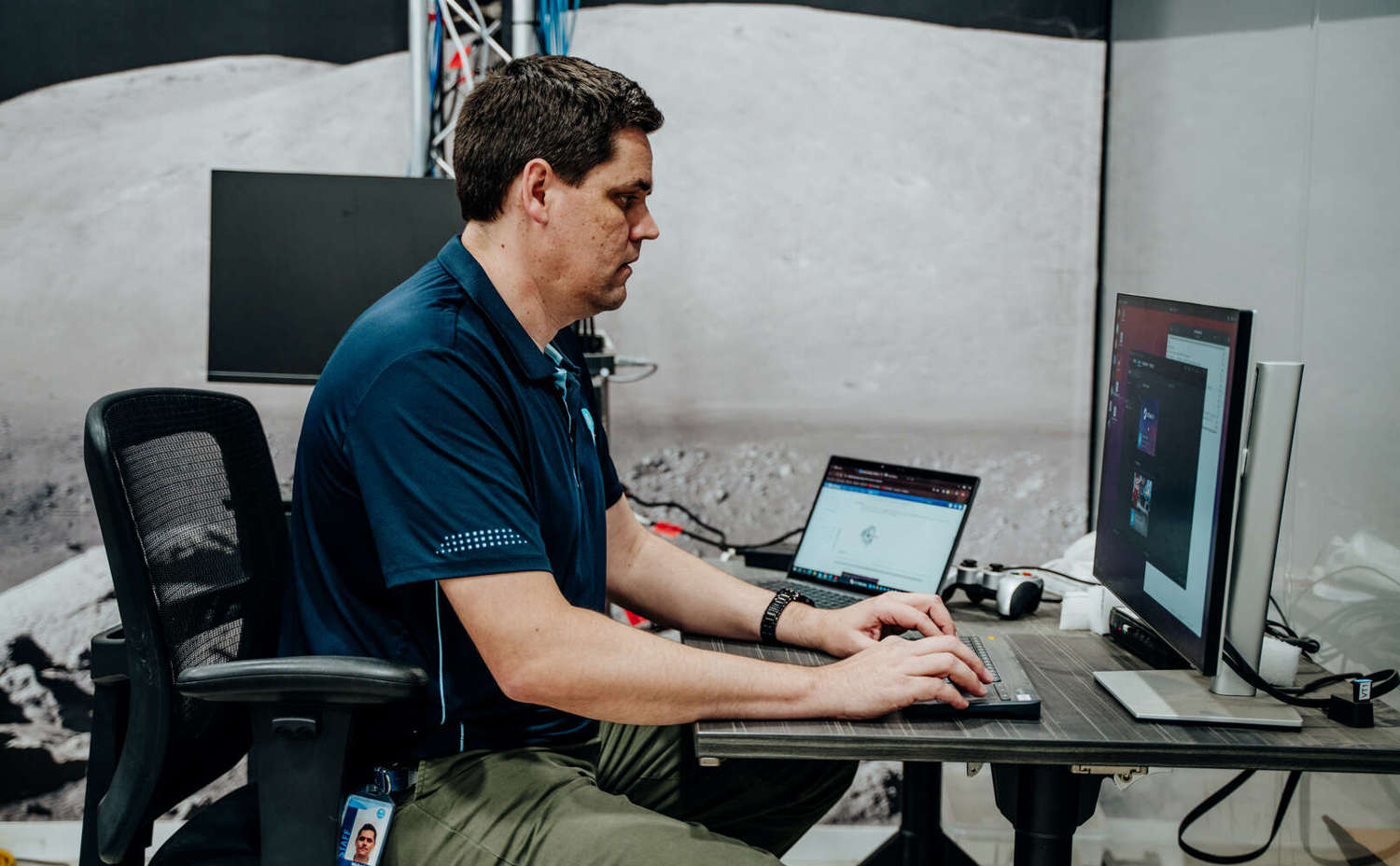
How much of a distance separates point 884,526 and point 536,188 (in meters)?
0.85

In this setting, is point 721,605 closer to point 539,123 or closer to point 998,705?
point 998,705

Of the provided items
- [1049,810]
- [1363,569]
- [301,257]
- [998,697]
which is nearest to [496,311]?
[998,697]

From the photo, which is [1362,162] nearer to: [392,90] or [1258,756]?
[1258,756]

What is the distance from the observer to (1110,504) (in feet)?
5.25

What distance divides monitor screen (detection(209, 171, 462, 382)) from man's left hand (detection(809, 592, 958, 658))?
3.95ft

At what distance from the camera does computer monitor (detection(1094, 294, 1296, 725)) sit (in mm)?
1211

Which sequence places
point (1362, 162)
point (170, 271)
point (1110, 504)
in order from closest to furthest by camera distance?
point (1110, 504) → point (1362, 162) → point (170, 271)

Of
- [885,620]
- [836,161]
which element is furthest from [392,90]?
[885,620]

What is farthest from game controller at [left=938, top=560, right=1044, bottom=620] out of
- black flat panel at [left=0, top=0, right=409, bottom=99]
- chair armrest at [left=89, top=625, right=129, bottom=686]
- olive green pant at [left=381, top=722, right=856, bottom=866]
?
black flat panel at [left=0, top=0, right=409, bottom=99]

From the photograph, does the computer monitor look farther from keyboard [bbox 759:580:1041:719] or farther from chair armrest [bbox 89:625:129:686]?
chair armrest [bbox 89:625:129:686]

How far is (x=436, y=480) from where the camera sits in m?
1.22

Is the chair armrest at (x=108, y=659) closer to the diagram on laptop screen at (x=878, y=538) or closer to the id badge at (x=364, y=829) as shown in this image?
the id badge at (x=364, y=829)

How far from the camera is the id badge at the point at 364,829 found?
4.01 ft

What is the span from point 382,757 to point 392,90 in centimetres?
184
